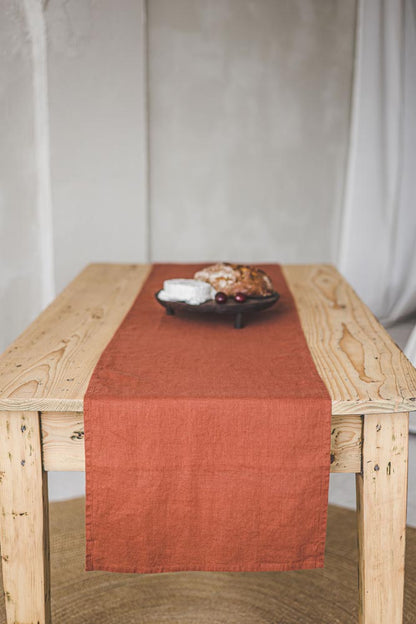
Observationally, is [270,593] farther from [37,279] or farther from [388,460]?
[37,279]

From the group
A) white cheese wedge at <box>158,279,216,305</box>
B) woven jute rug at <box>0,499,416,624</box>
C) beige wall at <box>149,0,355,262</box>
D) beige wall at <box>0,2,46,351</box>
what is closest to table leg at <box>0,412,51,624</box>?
woven jute rug at <box>0,499,416,624</box>

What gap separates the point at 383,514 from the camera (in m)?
1.22

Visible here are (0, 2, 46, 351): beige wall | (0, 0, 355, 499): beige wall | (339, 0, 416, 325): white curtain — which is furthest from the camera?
(339, 0, 416, 325): white curtain

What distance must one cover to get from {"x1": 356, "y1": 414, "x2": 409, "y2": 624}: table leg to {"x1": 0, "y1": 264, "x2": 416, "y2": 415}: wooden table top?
0.07m

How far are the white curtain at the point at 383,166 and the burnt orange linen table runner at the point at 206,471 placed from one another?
2.73 m

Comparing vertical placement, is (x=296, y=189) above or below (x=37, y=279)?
above

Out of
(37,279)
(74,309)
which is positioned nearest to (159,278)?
(74,309)

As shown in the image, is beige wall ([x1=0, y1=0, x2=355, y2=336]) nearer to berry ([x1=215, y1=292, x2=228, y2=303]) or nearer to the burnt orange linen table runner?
berry ([x1=215, y1=292, x2=228, y2=303])

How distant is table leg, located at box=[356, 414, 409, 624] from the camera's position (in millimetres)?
1201

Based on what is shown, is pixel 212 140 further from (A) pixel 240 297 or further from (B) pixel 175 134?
(A) pixel 240 297

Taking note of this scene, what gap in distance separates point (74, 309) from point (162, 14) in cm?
241

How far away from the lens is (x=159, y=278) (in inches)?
84.2

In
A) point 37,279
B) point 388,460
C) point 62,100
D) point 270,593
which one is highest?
point 62,100

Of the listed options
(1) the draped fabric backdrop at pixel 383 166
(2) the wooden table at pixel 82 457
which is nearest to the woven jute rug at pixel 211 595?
(2) the wooden table at pixel 82 457
